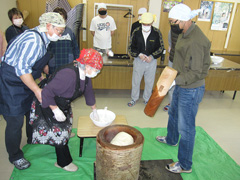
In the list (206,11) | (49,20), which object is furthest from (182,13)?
(206,11)

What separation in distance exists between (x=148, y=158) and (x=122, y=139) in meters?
0.80

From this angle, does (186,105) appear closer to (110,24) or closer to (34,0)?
(110,24)

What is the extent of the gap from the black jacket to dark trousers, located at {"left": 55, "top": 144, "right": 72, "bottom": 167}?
6.00 feet

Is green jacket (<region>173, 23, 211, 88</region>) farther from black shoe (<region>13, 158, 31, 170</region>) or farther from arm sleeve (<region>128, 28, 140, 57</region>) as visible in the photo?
black shoe (<region>13, 158, 31, 170</region>)

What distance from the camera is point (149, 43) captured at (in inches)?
122

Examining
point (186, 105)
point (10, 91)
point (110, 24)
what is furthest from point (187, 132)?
point (110, 24)

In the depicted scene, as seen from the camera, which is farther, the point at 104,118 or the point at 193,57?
the point at 104,118

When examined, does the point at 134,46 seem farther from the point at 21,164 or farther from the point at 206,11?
the point at 206,11

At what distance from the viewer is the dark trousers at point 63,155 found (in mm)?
1804

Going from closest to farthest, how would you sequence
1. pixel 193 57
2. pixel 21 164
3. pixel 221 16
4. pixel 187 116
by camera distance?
1. pixel 193 57
2. pixel 187 116
3. pixel 21 164
4. pixel 221 16

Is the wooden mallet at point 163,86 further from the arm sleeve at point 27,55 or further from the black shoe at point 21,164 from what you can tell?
the black shoe at point 21,164

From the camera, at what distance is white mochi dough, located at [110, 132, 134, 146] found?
152 centimetres

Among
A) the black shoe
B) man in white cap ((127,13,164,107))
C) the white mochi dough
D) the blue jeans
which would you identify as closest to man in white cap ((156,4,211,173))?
the blue jeans

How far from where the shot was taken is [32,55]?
5.08 feet
